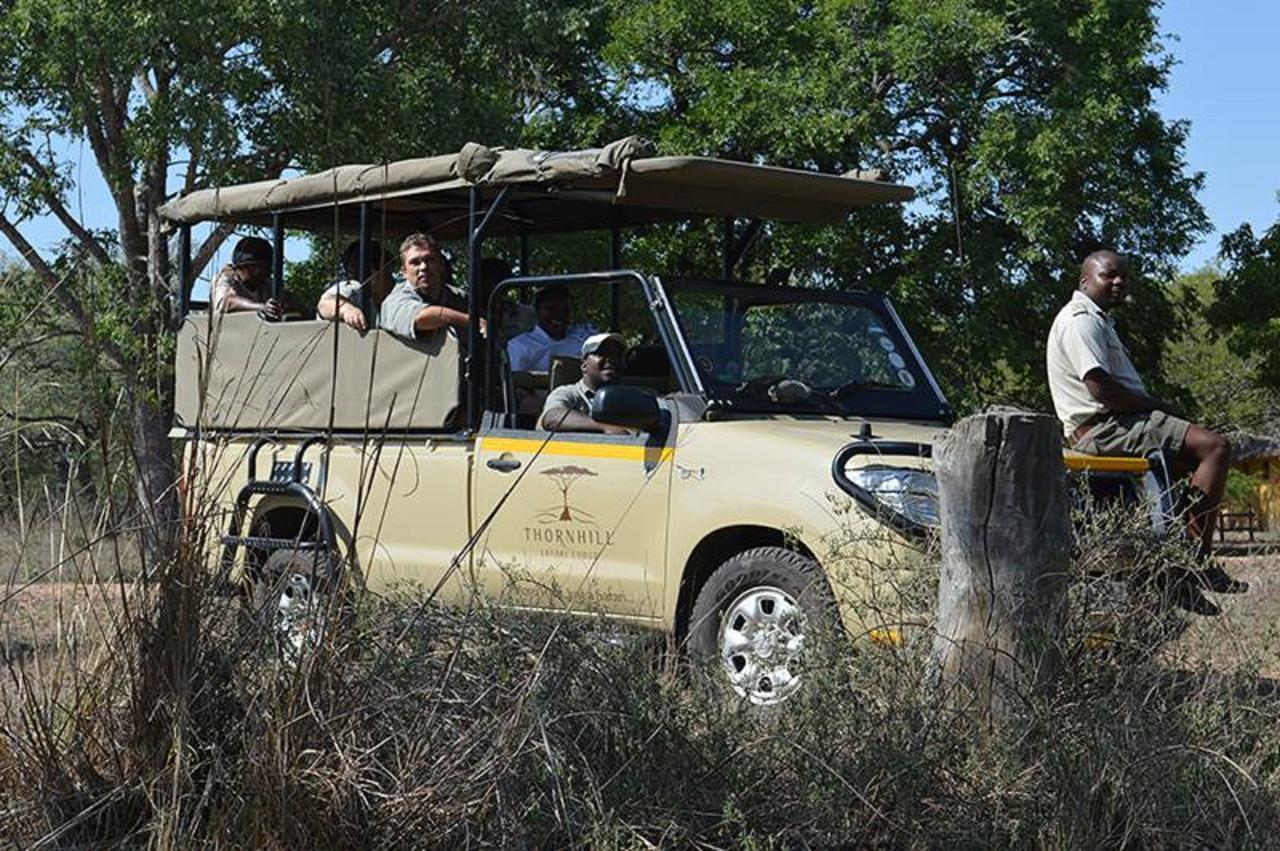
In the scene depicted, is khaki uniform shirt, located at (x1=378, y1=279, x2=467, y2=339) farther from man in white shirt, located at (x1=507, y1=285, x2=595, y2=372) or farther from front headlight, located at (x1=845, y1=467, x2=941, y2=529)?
front headlight, located at (x1=845, y1=467, x2=941, y2=529)

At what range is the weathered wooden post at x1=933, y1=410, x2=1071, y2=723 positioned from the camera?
545 cm

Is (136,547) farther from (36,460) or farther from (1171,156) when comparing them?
(1171,156)

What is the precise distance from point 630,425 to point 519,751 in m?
3.12

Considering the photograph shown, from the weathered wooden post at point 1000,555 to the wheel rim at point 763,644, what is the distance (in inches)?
19.3

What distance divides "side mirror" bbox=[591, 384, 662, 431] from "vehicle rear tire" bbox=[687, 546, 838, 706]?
0.67 meters

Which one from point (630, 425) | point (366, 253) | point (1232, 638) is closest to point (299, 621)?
point (630, 425)

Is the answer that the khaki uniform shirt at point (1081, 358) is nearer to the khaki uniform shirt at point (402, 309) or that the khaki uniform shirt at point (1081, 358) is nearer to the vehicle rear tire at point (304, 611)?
the khaki uniform shirt at point (402, 309)

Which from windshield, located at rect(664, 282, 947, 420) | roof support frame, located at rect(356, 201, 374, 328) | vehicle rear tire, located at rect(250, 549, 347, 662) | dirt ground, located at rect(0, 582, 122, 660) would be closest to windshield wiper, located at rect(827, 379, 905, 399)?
windshield, located at rect(664, 282, 947, 420)

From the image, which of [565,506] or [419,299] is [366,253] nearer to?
[419,299]

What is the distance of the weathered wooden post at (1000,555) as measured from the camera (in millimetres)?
5453

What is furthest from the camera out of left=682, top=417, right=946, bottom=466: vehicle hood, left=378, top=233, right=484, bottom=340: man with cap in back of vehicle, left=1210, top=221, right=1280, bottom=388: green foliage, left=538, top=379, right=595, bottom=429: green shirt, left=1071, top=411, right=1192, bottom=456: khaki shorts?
left=1210, top=221, right=1280, bottom=388: green foliage

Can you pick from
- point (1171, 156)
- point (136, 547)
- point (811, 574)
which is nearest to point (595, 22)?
point (1171, 156)

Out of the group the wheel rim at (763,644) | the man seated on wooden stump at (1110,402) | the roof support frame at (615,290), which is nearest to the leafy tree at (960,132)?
the roof support frame at (615,290)

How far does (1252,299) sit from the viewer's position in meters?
25.4
